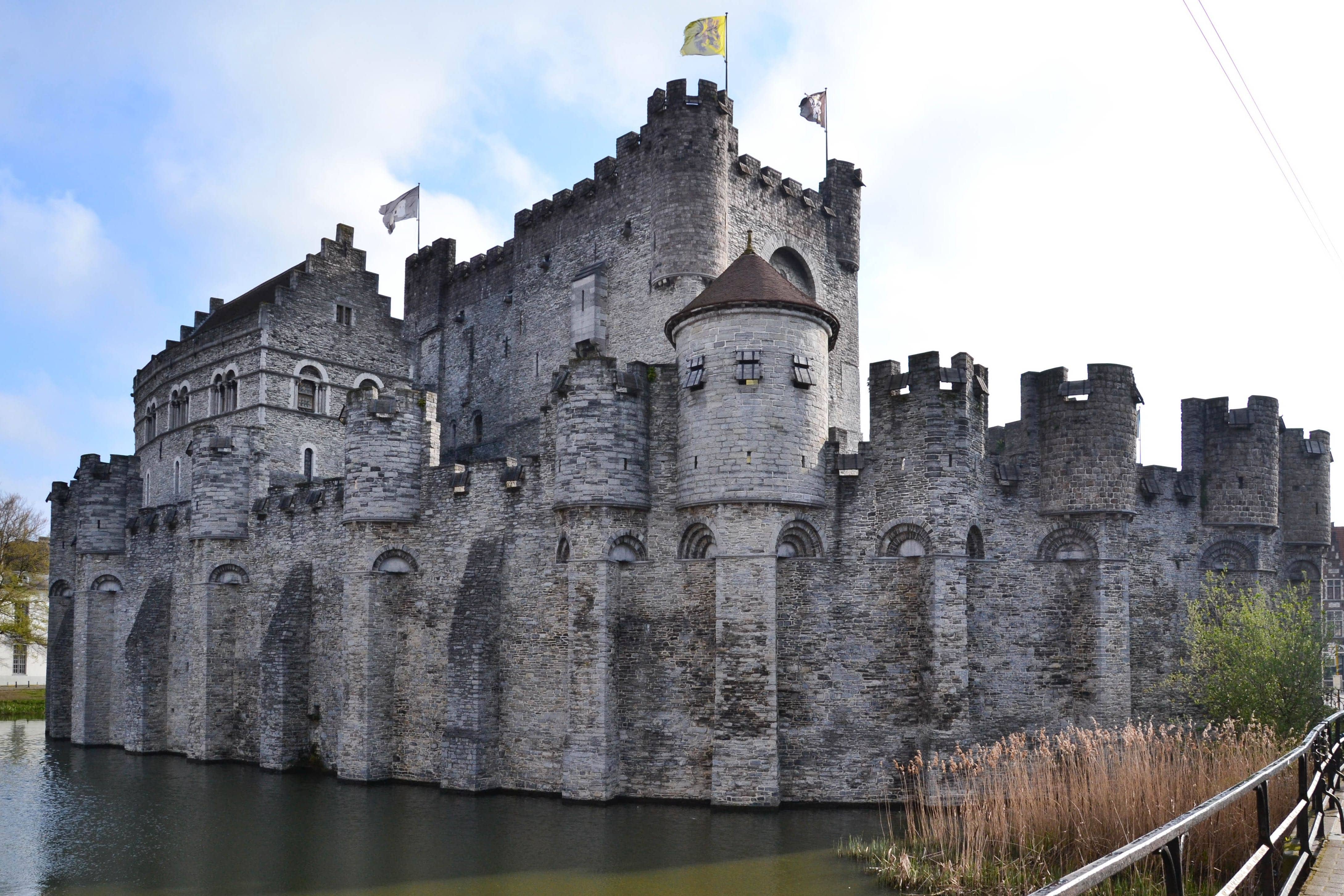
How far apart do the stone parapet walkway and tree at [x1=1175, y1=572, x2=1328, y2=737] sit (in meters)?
9.73

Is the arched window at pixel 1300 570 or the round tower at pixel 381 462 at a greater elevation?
the round tower at pixel 381 462

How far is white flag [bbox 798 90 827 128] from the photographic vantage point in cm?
3152

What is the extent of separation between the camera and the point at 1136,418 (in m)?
22.6

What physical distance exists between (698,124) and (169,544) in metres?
21.4

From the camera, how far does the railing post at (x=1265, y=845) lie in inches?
249

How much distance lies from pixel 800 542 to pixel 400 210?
2346 cm

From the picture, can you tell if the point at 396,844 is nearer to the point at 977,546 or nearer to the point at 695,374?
the point at 695,374

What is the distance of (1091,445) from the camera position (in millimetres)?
21625

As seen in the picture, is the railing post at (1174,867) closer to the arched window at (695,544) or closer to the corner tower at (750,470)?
the corner tower at (750,470)

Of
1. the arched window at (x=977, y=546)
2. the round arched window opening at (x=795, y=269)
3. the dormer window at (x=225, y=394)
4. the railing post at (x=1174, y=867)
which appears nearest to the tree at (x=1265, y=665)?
the arched window at (x=977, y=546)

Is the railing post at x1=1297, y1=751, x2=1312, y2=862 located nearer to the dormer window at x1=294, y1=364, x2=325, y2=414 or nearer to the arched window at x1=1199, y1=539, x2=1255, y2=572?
the arched window at x1=1199, y1=539, x2=1255, y2=572

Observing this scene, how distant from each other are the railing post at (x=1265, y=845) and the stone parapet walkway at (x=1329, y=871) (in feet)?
2.41

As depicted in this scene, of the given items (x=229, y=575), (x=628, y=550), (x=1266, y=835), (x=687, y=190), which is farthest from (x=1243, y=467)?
(x=229, y=575)

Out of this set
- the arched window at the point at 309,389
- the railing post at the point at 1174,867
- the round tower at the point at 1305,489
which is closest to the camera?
the railing post at the point at 1174,867
